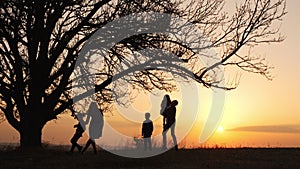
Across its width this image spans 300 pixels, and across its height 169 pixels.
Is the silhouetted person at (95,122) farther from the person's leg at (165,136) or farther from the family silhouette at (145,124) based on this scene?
the person's leg at (165,136)

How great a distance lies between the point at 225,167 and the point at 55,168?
5.66 metres

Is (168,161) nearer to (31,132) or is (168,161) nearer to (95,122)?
(95,122)

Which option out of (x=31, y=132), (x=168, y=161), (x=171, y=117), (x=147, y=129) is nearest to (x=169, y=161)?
(x=168, y=161)

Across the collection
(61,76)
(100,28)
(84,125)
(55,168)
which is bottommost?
(55,168)

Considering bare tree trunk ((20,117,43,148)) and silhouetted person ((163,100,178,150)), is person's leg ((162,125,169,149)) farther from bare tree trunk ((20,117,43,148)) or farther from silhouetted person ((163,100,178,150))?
bare tree trunk ((20,117,43,148))

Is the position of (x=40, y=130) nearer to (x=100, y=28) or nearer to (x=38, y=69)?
(x=38, y=69)

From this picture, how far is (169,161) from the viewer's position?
18781 mm

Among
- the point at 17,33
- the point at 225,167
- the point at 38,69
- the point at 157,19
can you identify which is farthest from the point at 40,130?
the point at 225,167

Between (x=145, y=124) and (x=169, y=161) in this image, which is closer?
(x=169, y=161)

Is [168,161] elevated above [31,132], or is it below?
below

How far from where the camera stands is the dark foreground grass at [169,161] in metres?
17.5

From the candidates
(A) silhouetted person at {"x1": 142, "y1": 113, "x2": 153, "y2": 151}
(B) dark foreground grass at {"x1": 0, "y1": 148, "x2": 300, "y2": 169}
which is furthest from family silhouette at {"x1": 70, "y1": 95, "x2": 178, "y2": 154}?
(B) dark foreground grass at {"x1": 0, "y1": 148, "x2": 300, "y2": 169}

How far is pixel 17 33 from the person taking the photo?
76.7 feet

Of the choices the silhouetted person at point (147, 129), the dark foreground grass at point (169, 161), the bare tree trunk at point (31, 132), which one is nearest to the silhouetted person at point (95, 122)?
the dark foreground grass at point (169, 161)
